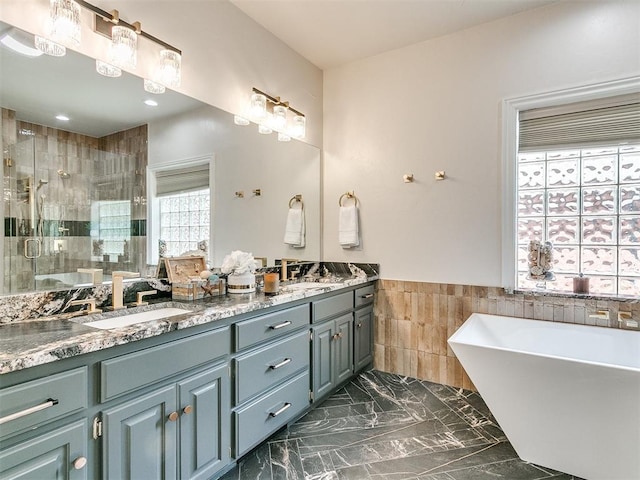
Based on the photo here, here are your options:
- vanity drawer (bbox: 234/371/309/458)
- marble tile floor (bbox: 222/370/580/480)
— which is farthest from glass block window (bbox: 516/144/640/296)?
vanity drawer (bbox: 234/371/309/458)

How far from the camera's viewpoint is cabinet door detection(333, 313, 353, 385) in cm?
272

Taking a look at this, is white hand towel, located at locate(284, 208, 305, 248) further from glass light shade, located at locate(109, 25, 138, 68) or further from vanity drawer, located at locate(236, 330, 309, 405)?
glass light shade, located at locate(109, 25, 138, 68)

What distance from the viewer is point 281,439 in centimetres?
218

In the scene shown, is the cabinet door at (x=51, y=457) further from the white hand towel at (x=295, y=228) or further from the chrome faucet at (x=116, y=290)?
the white hand towel at (x=295, y=228)

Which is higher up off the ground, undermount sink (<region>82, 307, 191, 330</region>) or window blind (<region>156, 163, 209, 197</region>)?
window blind (<region>156, 163, 209, 197</region>)

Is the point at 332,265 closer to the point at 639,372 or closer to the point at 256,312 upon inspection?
the point at 256,312

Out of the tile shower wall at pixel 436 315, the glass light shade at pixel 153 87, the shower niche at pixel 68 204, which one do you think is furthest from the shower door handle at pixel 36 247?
the tile shower wall at pixel 436 315

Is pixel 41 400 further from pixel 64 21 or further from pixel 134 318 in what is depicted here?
pixel 64 21

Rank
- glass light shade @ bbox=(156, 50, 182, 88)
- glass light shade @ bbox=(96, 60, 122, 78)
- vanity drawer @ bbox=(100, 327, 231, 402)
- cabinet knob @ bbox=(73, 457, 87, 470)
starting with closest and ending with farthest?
A: cabinet knob @ bbox=(73, 457, 87, 470), vanity drawer @ bbox=(100, 327, 231, 402), glass light shade @ bbox=(96, 60, 122, 78), glass light shade @ bbox=(156, 50, 182, 88)

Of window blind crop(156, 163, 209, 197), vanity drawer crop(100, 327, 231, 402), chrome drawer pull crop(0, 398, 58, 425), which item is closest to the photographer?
chrome drawer pull crop(0, 398, 58, 425)

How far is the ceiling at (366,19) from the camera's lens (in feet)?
8.32

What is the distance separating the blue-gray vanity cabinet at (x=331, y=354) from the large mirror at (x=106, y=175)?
0.84 metres

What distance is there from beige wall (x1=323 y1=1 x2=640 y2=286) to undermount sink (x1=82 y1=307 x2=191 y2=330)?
6.25 feet

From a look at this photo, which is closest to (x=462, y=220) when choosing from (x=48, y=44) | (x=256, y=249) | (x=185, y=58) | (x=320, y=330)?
(x=320, y=330)
